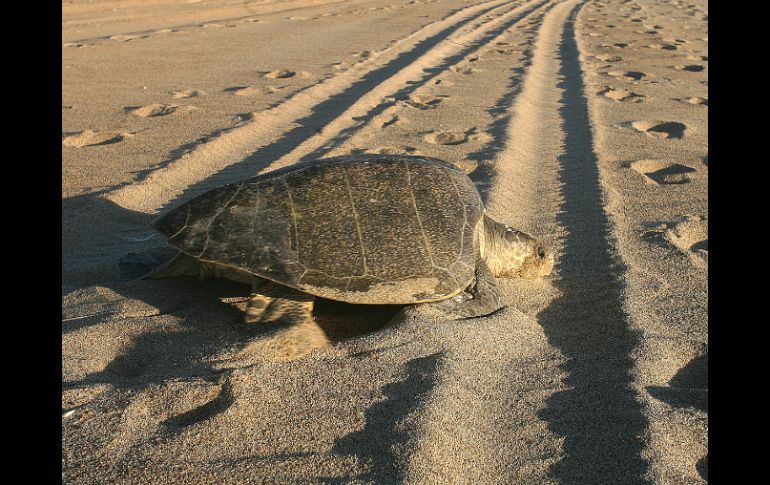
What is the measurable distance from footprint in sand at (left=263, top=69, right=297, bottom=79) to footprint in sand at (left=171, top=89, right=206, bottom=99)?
→ 1.29 m

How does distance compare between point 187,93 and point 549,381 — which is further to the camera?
point 187,93

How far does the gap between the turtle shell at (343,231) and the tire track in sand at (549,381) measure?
420 mm

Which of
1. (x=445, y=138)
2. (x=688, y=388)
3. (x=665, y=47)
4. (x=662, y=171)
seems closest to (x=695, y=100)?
(x=662, y=171)

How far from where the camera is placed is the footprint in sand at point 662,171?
18.2 ft

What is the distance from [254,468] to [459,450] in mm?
704

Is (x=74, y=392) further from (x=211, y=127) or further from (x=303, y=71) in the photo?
(x=303, y=71)

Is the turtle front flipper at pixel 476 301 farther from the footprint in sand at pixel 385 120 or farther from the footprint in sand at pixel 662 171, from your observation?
the footprint in sand at pixel 385 120

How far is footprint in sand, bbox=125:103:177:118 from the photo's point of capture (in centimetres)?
726

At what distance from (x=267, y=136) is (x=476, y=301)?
405 centimetres

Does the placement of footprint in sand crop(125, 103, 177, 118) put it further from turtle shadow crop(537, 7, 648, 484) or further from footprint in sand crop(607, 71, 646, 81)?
footprint in sand crop(607, 71, 646, 81)

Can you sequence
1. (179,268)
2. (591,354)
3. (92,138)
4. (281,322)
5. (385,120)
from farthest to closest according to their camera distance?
1. (385,120)
2. (92,138)
3. (179,268)
4. (281,322)
5. (591,354)

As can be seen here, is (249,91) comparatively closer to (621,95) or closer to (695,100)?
(621,95)

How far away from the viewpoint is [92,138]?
6.46 metres

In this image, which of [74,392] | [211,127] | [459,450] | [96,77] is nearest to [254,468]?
[459,450]
